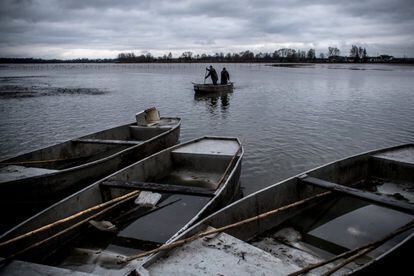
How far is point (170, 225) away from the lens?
661cm

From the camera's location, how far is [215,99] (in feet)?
87.3

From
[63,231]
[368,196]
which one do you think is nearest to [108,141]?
[63,231]

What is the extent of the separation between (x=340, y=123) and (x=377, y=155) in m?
9.42

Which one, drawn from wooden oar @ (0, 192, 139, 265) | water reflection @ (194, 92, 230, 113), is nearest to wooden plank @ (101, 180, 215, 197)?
wooden oar @ (0, 192, 139, 265)

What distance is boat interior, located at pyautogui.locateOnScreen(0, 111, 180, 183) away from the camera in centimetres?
740

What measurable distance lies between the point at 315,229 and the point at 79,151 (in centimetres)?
791

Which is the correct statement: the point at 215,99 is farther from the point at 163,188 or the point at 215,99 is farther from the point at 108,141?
the point at 163,188

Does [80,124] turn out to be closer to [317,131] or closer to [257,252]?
[317,131]

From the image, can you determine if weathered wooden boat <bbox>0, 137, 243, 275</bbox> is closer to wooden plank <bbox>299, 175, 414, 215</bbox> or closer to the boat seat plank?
the boat seat plank

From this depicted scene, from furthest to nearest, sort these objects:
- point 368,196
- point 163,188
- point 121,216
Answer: point 121,216 → point 163,188 → point 368,196

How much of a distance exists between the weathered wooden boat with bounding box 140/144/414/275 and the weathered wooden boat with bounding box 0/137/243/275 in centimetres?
70

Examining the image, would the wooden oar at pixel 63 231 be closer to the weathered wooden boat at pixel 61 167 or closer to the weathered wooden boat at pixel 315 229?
the weathered wooden boat at pixel 61 167

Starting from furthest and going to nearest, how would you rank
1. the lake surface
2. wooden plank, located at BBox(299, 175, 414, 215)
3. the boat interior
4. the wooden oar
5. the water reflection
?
the water reflection
the lake surface
the boat interior
wooden plank, located at BBox(299, 175, 414, 215)
the wooden oar

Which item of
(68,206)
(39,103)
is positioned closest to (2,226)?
(68,206)
